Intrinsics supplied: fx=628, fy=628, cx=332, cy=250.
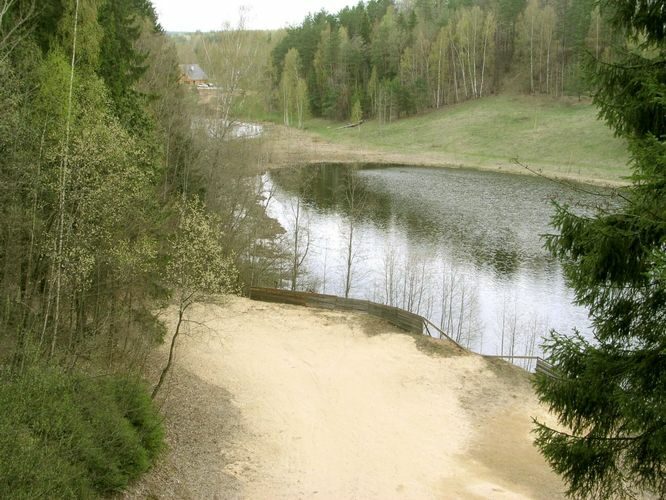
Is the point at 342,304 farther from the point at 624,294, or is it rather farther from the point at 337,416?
the point at 624,294

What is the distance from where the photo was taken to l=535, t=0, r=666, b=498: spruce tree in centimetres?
725

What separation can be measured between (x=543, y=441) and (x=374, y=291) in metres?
22.1

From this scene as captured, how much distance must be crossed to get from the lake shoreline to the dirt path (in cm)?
3299

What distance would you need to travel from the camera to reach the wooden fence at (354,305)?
2284 centimetres

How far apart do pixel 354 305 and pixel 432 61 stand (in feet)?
226

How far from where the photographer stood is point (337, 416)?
17484 mm

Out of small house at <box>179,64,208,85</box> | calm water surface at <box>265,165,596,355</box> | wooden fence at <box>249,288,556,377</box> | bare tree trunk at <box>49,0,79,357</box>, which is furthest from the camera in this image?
small house at <box>179,64,208,85</box>

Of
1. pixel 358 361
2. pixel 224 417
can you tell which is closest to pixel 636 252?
pixel 224 417

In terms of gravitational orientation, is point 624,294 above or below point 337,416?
above

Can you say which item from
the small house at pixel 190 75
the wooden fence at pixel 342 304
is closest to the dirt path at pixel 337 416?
the wooden fence at pixel 342 304

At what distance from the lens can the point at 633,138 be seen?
7543 mm

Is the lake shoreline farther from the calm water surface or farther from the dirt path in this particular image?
the dirt path

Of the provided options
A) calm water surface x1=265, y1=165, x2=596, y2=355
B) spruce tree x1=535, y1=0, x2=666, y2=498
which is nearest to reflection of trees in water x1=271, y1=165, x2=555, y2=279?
calm water surface x1=265, y1=165, x2=596, y2=355

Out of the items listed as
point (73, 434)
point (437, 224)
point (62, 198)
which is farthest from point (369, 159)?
point (73, 434)
